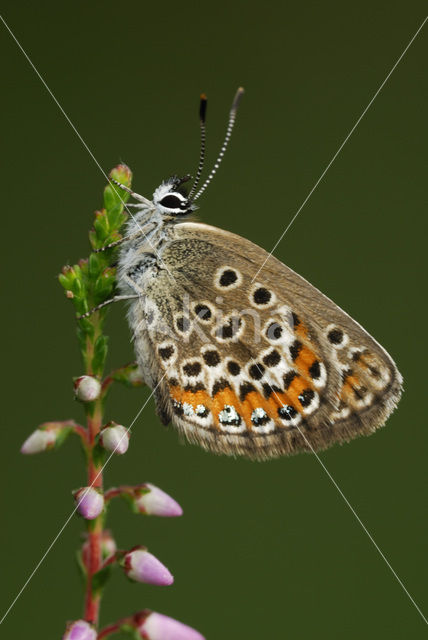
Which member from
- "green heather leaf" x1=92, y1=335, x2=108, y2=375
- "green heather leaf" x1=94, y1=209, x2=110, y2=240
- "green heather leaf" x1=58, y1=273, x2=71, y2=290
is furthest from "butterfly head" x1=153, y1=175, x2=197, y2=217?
"green heather leaf" x1=92, y1=335, x2=108, y2=375

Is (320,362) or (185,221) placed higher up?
(185,221)

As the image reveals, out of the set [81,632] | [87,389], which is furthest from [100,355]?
[81,632]

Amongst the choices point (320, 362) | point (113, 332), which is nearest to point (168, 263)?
point (320, 362)

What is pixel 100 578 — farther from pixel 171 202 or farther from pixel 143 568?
pixel 171 202

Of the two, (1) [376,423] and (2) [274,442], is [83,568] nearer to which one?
(2) [274,442]

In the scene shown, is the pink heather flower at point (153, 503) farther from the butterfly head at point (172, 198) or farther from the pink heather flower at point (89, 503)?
the butterfly head at point (172, 198)
